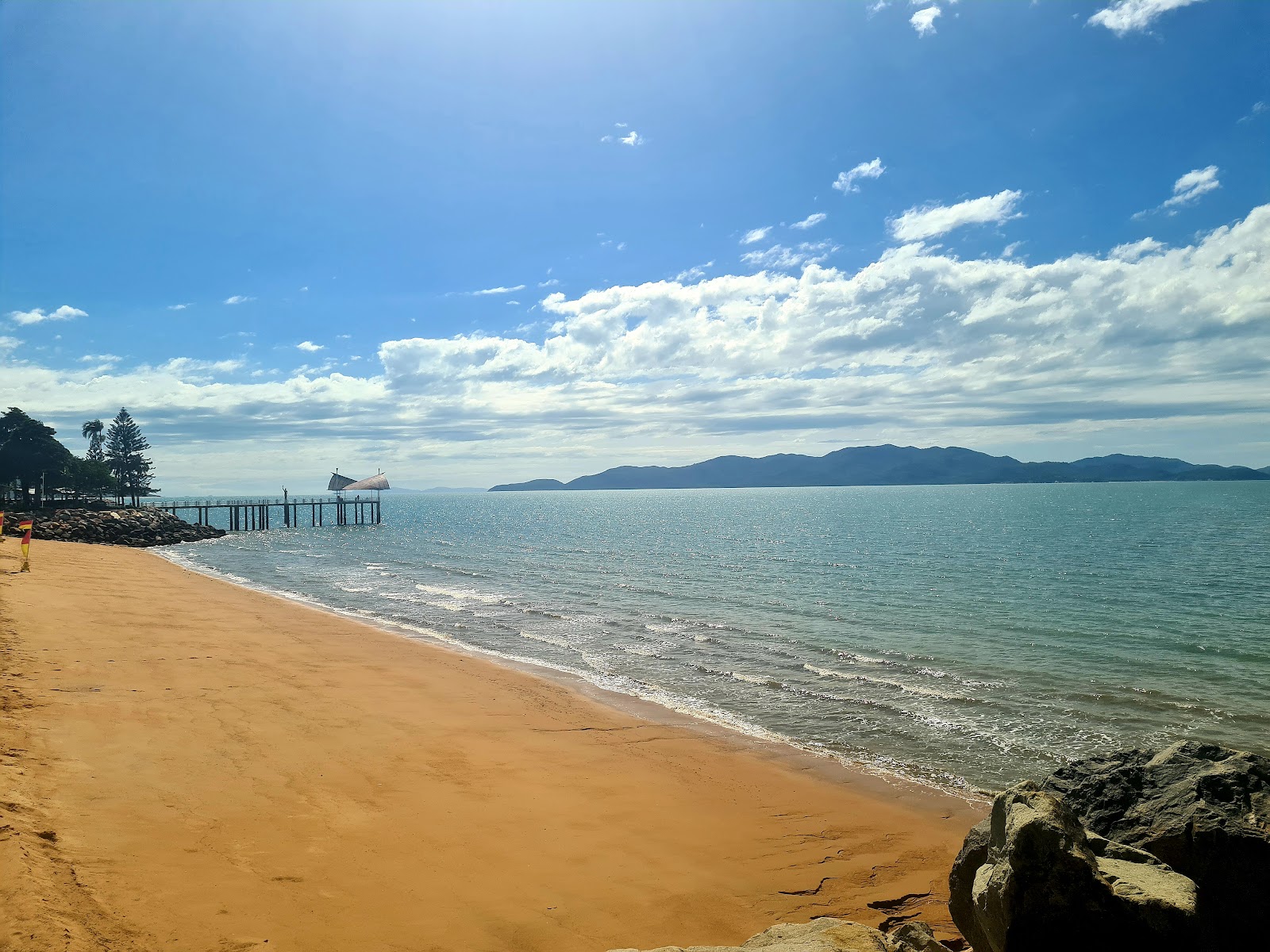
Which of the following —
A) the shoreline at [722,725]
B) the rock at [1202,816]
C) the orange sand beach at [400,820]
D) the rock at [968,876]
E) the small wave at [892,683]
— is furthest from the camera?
the small wave at [892,683]

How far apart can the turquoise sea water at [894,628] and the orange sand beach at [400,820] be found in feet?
7.87

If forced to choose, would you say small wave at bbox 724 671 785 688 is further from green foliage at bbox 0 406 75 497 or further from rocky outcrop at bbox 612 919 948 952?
green foliage at bbox 0 406 75 497

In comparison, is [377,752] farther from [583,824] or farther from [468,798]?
[583,824]

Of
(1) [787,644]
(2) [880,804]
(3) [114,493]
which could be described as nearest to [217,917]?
(2) [880,804]

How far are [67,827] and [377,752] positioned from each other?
4345 mm

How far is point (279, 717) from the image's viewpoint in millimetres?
11625

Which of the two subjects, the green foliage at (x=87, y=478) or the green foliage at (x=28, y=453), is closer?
the green foliage at (x=28, y=453)

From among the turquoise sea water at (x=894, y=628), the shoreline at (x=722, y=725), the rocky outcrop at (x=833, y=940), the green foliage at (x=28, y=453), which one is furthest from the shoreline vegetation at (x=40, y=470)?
the rocky outcrop at (x=833, y=940)

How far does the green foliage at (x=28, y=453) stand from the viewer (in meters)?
65.9

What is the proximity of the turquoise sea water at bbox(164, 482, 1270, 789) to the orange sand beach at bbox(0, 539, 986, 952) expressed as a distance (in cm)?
240

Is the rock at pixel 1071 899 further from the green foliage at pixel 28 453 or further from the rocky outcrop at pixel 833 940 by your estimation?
the green foliage at pixel 28 453

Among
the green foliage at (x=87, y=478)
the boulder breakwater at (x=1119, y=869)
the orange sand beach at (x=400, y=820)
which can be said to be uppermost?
the green foliage at (x=87, y=478)

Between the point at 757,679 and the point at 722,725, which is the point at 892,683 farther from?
the point at 722,725

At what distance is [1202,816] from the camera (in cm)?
472
